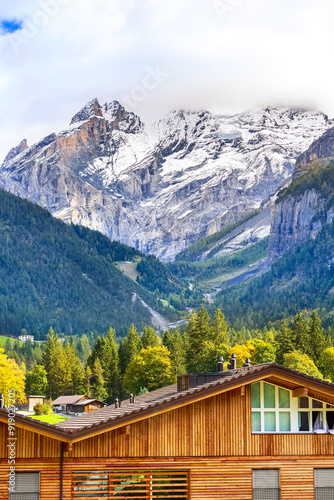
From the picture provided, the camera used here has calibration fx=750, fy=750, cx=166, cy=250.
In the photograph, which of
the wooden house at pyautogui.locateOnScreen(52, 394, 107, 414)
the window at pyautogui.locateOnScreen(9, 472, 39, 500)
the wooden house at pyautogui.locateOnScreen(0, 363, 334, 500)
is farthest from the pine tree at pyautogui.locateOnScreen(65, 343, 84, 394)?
the window at pyautogui.locateOnScreen(9, 472, 39, 500)

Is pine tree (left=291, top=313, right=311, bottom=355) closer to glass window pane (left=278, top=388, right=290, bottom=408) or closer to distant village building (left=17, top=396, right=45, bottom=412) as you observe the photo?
distant village building (left=17, top=396, right=45, bottom=412)

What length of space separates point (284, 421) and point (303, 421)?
3.01 ft

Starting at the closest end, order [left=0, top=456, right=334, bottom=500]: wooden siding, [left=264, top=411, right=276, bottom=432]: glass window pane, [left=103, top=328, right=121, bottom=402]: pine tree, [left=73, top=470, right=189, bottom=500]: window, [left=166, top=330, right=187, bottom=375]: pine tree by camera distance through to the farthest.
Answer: [left=0, top=456, right=334, bottom=500]: wooden siding < [left=73, top=470, right=189, bottom=500]: window < [left=264, top=411, right=276, bottom=432]: glass window pane < [left=166, top=330, right=187, bottom=375]: pine tree < [left=103, top=328, right=121, bottom=402]: pine tree

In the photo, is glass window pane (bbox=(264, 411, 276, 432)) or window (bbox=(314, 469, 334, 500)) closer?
window (bbox=(314, 469, 334, 500))

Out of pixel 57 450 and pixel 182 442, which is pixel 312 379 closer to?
pixel 182 442

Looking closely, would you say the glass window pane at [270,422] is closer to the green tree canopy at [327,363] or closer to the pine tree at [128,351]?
the green tree canopy at [327,363]

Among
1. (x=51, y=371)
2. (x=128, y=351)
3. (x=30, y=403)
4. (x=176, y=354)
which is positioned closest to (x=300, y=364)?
(x=176, y=354)

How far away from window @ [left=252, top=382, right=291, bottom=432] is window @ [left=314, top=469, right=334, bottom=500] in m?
2.36

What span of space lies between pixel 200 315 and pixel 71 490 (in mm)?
105256

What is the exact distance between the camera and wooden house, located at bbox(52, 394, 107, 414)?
13612 cm

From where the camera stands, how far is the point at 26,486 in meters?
30.5

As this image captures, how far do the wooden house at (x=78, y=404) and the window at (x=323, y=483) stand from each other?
106 m

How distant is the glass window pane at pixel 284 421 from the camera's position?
106ft

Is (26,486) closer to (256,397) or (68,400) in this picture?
(256,397)
